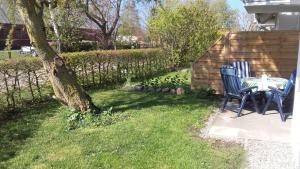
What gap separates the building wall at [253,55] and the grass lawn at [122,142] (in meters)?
1.97

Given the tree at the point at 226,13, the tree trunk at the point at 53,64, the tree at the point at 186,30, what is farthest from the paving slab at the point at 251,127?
the tree at the point at 226,13

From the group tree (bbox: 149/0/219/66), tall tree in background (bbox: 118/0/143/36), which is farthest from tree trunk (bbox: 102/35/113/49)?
tree (bbox: 149/0/219/66)

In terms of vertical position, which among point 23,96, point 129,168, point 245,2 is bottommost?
point 129,168

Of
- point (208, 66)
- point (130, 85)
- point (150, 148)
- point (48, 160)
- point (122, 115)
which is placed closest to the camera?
point (48, 160)

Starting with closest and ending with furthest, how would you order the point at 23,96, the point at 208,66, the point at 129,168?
the point at 129,168 → the point at 23,96 → the point at 208,66

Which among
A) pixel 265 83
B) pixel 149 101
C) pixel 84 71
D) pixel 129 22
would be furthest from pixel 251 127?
pixel 129 22

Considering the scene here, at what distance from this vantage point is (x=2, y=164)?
5594mm

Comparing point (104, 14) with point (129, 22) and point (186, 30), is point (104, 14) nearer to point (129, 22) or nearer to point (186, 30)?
point (129, 22)

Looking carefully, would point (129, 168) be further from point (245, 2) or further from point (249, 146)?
point (245, 2)

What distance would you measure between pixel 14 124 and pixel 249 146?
189 inches

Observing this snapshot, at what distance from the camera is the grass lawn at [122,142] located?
218 inches

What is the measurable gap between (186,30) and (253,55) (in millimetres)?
7510

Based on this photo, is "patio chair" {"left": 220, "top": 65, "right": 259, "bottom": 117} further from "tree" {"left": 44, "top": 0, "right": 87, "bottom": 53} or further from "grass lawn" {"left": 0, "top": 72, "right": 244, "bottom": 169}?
"tree" {"left": 44, "top": 0, "right": 87, "bottom": 53}

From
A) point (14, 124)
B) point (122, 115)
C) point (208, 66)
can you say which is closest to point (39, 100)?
point (14, 124)
